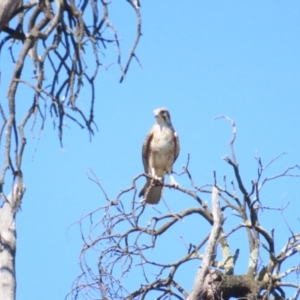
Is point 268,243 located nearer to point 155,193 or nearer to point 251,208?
point 251,208

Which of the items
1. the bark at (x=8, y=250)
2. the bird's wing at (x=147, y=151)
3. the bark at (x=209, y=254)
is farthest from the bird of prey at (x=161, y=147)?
the bark at (x=8, y=250)

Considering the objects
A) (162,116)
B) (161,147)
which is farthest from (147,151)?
(162,116)

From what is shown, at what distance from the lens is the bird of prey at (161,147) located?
10586 mm

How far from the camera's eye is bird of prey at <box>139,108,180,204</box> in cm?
1059

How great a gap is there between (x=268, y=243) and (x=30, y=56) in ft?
12.3

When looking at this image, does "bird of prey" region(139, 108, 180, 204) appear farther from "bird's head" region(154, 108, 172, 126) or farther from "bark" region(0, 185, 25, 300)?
"bark" region(0, 185, 25, 300)

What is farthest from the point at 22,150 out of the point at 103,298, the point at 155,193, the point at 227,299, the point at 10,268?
the point at 155,193

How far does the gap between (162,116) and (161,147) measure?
1.62ft

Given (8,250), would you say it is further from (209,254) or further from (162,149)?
(162,149)

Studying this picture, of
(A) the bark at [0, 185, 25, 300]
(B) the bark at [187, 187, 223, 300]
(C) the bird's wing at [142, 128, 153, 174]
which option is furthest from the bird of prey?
(A) the bark at [0, 185, 25, 300]

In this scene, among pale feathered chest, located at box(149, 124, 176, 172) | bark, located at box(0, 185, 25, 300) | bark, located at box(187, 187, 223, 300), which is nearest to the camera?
bark, located at box(0, 185, 25, 300)

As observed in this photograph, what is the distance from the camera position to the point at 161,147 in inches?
416

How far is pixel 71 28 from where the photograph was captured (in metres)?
3.24

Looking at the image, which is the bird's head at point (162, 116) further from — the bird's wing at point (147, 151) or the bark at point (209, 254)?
the bark at point (209, 254)
